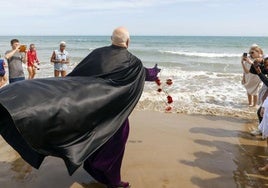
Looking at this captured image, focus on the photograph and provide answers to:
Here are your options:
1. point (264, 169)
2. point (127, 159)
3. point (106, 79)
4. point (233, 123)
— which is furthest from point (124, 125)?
point (233, 123)

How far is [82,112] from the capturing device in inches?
128

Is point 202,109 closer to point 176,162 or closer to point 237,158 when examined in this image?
point 237,158

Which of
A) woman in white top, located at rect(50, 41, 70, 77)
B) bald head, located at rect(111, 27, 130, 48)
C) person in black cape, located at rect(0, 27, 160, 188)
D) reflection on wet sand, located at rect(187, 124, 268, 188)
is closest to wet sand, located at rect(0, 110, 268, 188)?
reflection on wet sand, located at rect(187, 124, 268, 188)

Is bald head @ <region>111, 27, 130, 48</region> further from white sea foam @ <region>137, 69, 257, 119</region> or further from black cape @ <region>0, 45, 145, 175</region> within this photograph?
white sea foam @ <region>137, 69, 257, 119</region>

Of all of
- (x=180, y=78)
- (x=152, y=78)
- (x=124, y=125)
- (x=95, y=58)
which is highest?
(x=95, y=58)

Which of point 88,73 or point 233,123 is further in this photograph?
point 233,123

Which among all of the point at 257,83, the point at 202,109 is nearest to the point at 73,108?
the point at 202,109

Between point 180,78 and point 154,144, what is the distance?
8.50 meters

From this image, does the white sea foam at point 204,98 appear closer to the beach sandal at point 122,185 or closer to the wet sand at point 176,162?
the wet sand at point 176,162

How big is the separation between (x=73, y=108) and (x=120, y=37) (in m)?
1.08

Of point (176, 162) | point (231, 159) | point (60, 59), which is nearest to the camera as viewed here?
point (176, 162)

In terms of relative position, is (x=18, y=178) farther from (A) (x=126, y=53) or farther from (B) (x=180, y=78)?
(B) (x=180, y=78)

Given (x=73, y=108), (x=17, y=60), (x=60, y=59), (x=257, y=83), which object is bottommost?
(x=257, y=83)

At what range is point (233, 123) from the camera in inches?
274
